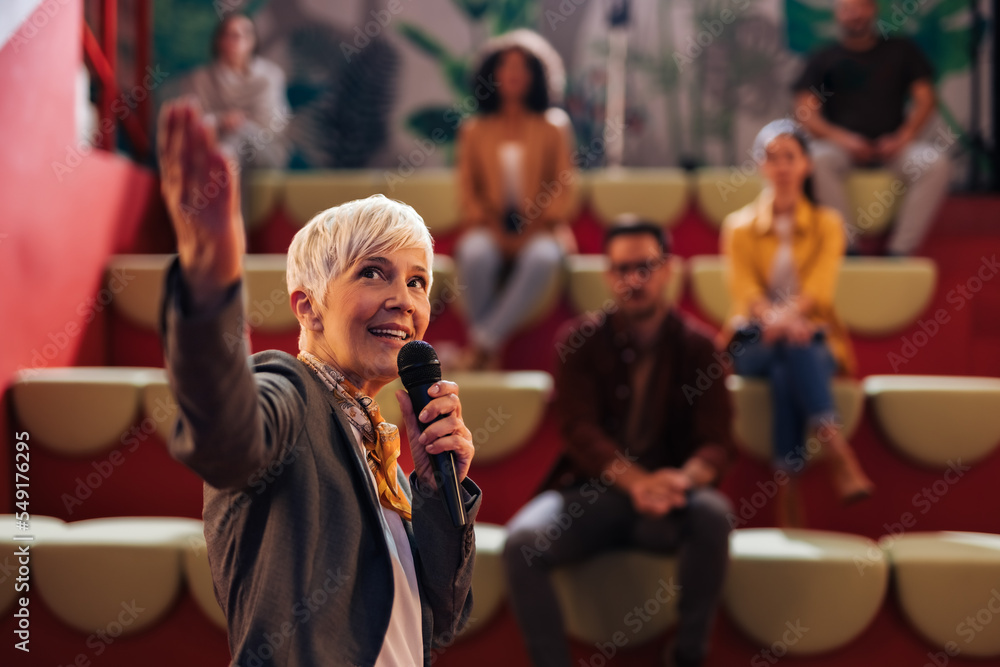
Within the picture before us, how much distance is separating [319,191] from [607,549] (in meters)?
1.68

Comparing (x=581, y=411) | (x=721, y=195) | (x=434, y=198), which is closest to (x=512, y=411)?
(x=581, y=411)

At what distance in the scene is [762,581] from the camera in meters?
1.48

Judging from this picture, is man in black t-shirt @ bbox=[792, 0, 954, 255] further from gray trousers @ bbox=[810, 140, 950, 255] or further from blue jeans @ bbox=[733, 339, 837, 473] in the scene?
blue jeans @ bbox=[733, 339, 837, 473]

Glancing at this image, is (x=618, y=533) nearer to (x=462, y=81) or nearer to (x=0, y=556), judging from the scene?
(x=0, y=556)

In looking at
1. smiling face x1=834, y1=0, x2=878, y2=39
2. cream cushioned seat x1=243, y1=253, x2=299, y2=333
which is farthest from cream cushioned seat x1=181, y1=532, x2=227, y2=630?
smiling face x1=834, y1=0, x2=878, y2=39

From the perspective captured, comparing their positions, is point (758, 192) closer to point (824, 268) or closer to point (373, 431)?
point (824, 268)

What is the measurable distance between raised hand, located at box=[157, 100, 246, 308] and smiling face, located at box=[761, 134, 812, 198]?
6.02ft

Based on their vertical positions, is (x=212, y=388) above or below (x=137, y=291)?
above

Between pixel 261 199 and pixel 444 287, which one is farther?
pixel 261 199

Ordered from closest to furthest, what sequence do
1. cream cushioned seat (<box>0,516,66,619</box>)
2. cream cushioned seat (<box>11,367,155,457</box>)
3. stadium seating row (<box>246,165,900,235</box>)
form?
cream cushioned seat (<box>0,516,66,619</box>), cream cushioned seat (<box>11,367,155,457</box>), stadium seating row (<box>246,165,900,235</box>)

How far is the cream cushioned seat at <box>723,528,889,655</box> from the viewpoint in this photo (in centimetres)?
147

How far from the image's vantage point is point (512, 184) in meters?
2.36

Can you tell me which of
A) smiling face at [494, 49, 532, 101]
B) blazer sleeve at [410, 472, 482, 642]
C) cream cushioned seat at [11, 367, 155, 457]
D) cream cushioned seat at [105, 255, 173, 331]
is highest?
smiling face at [494, 49, 532, 101]

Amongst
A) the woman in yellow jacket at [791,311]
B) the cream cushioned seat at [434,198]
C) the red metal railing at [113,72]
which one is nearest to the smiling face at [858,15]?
the woman in yellow jacket at [791,311]
